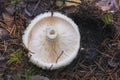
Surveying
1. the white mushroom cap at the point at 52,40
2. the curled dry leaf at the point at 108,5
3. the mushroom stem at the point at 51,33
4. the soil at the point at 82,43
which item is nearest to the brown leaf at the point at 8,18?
the soil at the point at 82,43

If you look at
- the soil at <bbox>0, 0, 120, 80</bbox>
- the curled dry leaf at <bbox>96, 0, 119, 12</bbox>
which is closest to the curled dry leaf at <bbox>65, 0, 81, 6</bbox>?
the soil at <bbox>0, 0, 120, 80</bbox>

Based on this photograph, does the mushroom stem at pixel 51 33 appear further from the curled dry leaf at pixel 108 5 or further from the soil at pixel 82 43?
the curled dry leaf at pixel 108 5

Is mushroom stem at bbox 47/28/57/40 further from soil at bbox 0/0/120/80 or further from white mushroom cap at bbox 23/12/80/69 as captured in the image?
soil at bbox 0/0/120/80

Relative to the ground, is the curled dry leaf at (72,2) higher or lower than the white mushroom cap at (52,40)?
higher

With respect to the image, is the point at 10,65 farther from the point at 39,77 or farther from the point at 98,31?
the point at 98,31

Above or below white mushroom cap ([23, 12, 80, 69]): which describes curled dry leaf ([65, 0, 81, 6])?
above
